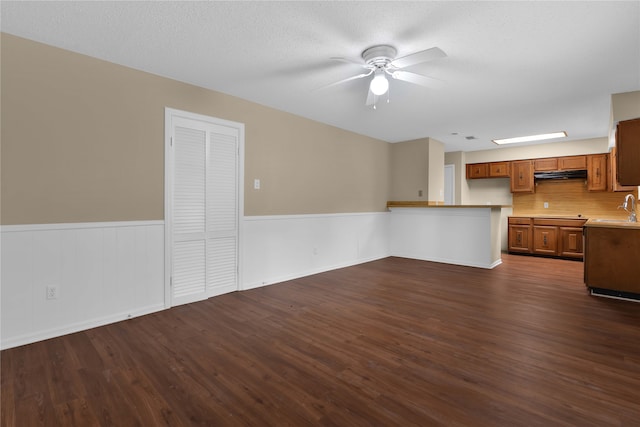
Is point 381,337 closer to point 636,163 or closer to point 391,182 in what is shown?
point 636,163

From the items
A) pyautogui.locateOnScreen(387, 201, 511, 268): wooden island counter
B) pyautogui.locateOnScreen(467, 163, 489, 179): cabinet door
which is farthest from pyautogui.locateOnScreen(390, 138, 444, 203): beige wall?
pyautogui.locateOnScreen(467, 163, 489, 179): cabinet door

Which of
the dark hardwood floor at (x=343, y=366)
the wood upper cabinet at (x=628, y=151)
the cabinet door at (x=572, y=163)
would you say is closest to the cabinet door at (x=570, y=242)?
the cabinet door at (x=572, y=163)

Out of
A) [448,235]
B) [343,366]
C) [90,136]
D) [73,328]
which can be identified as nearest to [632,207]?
[448,235]

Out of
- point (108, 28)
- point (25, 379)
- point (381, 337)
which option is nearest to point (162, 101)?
point (108, 28)

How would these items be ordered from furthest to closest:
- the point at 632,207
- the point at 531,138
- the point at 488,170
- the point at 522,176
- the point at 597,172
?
the point at 488,170 → the point at 522,176 → the point at 531,138 → the point at 597,172 → the point at 632,207

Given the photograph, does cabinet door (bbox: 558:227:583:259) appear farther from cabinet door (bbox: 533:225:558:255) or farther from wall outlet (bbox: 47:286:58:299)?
wall outlet (bbox: 47:286:58:299)

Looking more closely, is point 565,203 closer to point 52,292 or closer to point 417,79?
point 417,79

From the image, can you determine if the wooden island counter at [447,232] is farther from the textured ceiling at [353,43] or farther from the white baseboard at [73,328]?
the white baseboard at [73,328]

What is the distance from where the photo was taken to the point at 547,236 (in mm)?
6125

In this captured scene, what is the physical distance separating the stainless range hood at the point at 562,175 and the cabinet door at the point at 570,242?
1.05 metres

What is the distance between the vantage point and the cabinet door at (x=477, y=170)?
7.19 m

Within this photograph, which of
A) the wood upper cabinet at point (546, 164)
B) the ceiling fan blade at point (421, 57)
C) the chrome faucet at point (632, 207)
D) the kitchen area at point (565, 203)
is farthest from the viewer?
the wood upper cabinet at point (546, 164)

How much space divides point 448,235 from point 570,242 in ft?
8.06

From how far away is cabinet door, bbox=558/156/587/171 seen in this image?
19.7ft
